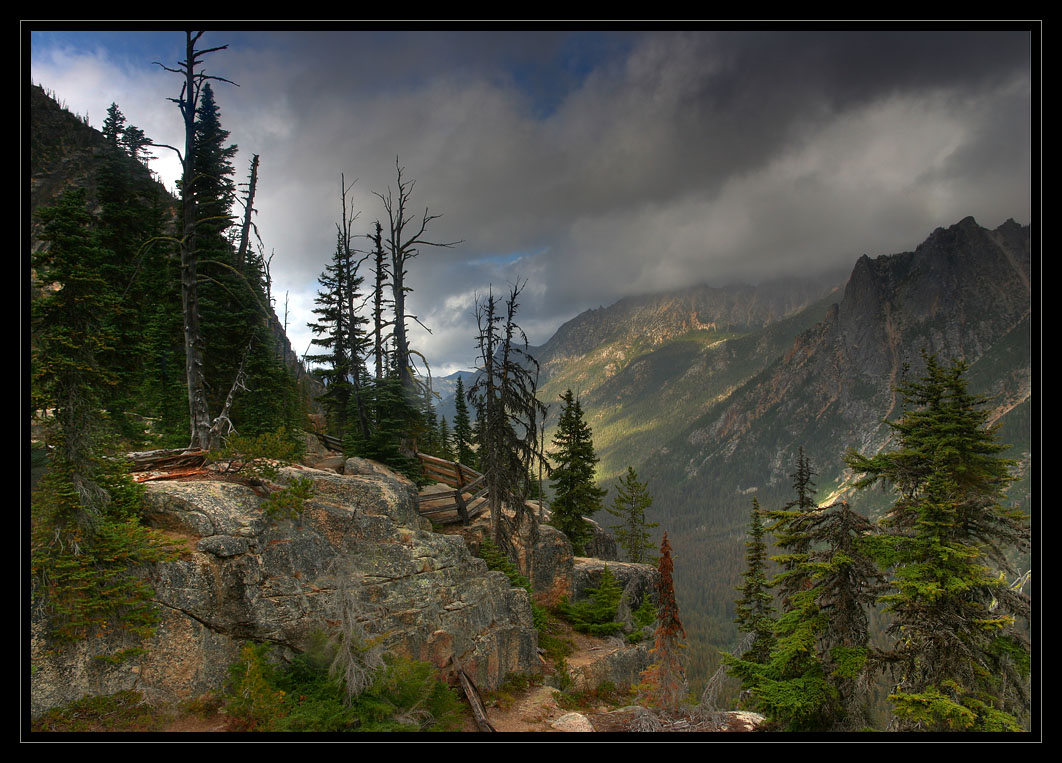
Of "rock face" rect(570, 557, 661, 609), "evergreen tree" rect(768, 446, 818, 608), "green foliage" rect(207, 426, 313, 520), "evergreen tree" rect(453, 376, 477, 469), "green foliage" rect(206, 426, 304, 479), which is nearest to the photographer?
"green foliage" rect(207, 426, 313, 520)

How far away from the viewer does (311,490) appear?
11461 millimetres

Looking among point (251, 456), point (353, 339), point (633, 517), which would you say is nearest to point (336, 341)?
point (353, 339)

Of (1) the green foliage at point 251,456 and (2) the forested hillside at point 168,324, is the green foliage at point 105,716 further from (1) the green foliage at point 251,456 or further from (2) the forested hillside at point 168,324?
(2) the forested hillside at point 168,324

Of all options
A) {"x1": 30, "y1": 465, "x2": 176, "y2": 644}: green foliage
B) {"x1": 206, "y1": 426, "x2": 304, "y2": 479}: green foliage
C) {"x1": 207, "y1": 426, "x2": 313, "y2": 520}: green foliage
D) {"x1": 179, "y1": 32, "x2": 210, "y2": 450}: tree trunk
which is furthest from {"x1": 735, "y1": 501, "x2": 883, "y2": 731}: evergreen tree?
{"x1": 179, "y1": 32, "x2": 210, "y2": 450}: tree trunk

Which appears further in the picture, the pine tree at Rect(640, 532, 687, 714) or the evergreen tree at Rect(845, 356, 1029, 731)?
the pine tree at Rect(640, 532, 687, 714)

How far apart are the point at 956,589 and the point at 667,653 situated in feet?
20.0

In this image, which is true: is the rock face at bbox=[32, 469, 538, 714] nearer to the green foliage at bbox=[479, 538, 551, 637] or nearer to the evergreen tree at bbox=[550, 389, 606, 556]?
the green foliage at bbox=[479, 538, 551, 637]

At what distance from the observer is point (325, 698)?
8859 millimetres

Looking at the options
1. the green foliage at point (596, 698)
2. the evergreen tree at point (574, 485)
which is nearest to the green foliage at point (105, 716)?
the green foliage at point (596, 698)

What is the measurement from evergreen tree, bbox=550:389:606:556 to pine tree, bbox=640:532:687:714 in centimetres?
1560

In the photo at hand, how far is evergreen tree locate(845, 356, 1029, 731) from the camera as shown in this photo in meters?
9.50

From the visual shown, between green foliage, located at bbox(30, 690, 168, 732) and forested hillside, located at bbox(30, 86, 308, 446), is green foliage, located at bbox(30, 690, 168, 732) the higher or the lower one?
the lower one
